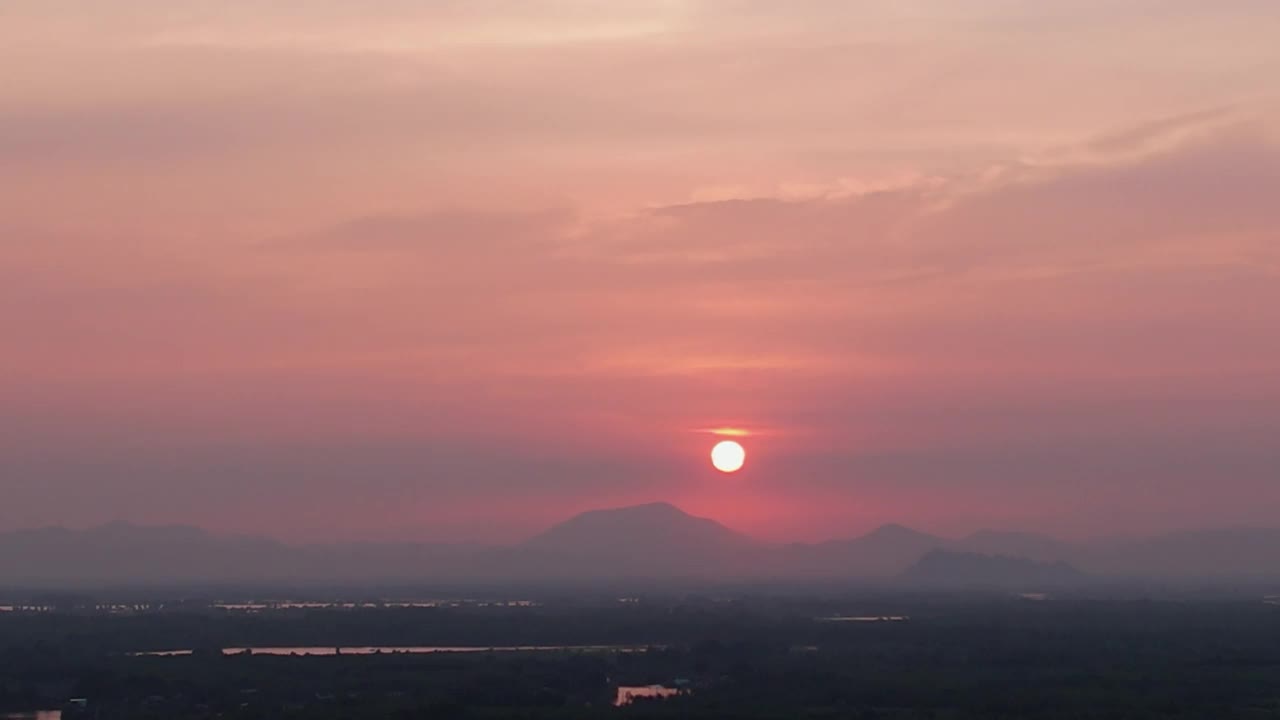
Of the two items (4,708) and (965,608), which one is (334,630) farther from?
(965,608)

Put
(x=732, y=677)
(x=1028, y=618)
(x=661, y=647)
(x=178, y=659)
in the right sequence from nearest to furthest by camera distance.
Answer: (x=732, y=677) < (x=178, y=659) < (x=661, y=647) < (x=1028, y=618)

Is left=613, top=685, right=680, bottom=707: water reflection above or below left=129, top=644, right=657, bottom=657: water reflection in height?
below

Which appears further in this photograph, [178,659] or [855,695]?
[178,659]

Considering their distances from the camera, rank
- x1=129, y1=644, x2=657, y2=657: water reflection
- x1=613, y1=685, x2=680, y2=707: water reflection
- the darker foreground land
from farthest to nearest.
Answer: x1=129, y1=644, x2=657, y2=657: water reflection
x1=613, y1=685, x2=680, y2=707: water reflection
the darker foreground land

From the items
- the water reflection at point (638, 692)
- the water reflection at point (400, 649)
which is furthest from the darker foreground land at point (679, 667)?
the water reflection at point (400, 649)

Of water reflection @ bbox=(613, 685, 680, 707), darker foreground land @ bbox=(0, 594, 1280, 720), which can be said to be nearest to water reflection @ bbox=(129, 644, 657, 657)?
darker foreground land @ bbox=(0, 594, 1280, 720)

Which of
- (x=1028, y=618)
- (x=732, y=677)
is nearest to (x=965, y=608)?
(x=1028, y=618)

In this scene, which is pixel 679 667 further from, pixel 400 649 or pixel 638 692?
pixel 400 649

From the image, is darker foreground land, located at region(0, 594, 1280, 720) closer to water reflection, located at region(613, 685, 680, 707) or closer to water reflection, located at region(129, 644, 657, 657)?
water reflection, located at region(613, 685, 680, 707)

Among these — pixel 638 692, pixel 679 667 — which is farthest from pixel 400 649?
pixel 638 692
